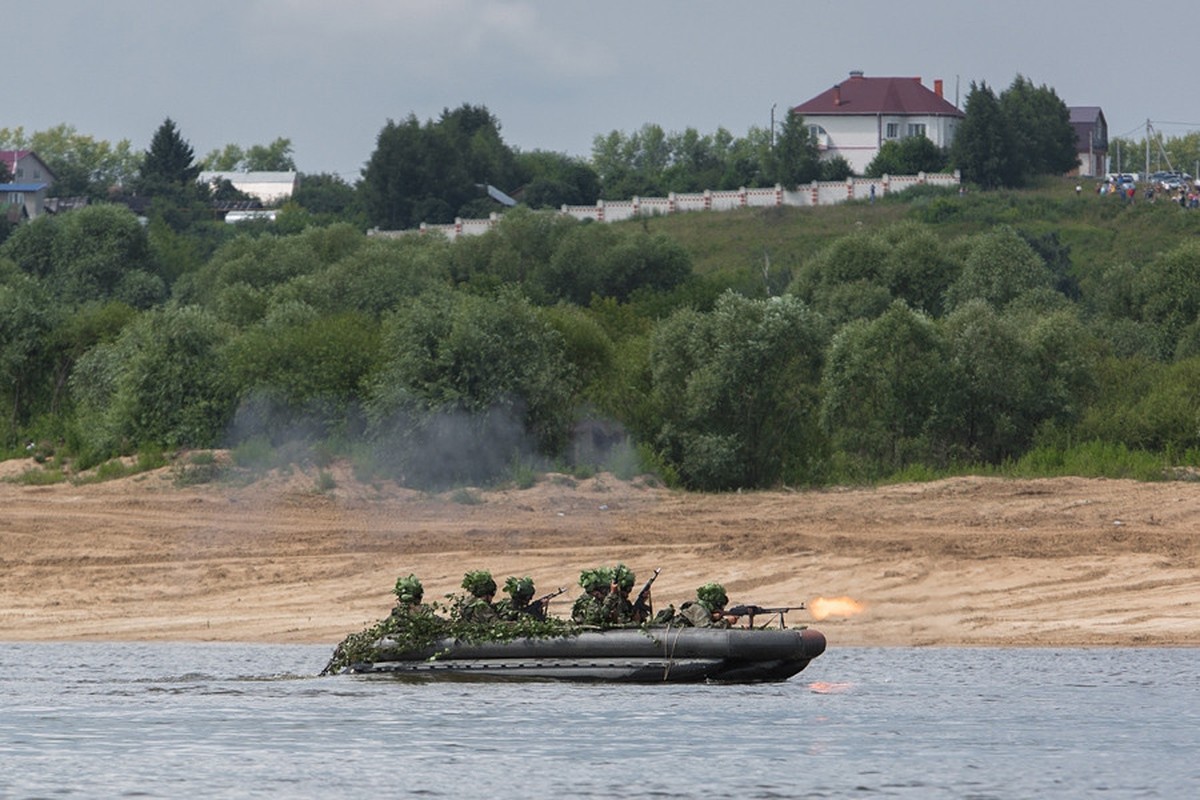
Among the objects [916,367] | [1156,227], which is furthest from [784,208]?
[916,367]

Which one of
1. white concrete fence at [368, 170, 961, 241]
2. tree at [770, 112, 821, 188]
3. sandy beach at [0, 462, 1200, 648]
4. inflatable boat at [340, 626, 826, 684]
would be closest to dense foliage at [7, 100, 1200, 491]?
sandy beach at [0, 462, 1200, 648]

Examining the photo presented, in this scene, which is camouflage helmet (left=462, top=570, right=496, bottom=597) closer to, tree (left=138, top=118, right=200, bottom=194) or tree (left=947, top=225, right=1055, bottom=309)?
tree (left=947, top=225, right=1055, bottom=309)

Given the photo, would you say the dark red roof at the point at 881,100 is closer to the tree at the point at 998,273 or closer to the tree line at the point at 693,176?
the tree line at the point at 693,176

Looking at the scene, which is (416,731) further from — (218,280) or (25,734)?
(218,280)

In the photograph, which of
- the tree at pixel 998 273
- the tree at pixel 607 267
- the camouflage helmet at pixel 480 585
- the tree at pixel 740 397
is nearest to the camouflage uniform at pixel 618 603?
the camouflage helmet at pixel 480 585

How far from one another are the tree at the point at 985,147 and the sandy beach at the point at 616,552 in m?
99.6

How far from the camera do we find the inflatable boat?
30000 millimetres

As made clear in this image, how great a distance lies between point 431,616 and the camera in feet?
106

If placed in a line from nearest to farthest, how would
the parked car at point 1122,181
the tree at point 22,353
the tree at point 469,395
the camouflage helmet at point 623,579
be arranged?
the camouflage helmet at point 623,579
the tree at point 469,395
the tree at point 22,353
the parked car at point 1122,181

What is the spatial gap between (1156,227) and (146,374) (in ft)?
274

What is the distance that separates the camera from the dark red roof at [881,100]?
566ft

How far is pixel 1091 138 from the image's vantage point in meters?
184

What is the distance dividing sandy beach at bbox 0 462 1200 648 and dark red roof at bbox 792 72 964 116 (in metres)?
123

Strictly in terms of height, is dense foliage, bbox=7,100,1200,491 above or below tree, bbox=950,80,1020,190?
below
